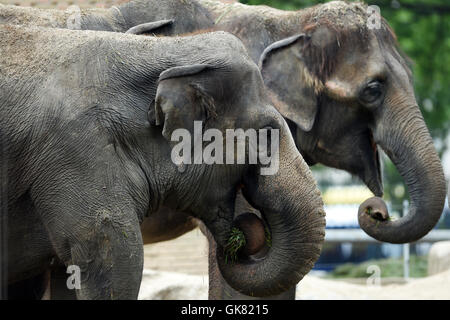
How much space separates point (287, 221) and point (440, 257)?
7.06 meters

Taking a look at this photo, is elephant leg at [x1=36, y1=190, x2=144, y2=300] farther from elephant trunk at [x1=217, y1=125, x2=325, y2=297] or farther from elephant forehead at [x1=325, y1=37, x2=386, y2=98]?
elephant forehead at [x1=325, y1=37, x2=386, y2=98]

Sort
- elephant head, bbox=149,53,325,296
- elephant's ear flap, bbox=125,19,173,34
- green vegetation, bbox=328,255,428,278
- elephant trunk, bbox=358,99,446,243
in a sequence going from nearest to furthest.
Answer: elephant head, bbox=149,53,325,296
elephant's ear flap, bbox=125,19,173,34
elephant trunk, bbox=358,99,446,243
green vegetation, bbox=328,255,428,278

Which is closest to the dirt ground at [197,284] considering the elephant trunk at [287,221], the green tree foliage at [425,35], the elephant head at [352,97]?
the elephant head at [352,97]

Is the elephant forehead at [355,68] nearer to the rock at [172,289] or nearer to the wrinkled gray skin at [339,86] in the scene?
the wrinkled gray skin at [339,86]

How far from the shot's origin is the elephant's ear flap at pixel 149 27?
18.3 feet

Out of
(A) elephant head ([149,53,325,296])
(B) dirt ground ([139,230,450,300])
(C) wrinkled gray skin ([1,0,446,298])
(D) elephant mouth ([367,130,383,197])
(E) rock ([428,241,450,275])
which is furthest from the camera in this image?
(E) rock ([428,241,450,275])

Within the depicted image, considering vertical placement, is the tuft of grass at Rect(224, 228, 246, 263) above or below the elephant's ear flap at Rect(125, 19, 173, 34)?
below

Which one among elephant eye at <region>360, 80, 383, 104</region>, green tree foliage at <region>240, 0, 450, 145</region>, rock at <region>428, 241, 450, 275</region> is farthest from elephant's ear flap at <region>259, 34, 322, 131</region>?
green tree foliage at <region>240, 0, 450, 145</region>

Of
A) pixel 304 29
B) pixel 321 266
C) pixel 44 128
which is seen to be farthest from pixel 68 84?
pixel 321 266

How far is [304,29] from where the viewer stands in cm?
666

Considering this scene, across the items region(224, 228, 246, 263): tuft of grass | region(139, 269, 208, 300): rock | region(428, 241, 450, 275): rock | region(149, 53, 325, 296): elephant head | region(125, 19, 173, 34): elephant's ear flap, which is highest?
region(125, 19, 173, 34): elephant's ear flap

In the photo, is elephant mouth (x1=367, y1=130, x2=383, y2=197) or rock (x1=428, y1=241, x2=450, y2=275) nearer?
elephant mouth (x1=367, y1=130, x2=383, y2=197)

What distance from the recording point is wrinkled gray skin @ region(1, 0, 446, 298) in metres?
6.43
